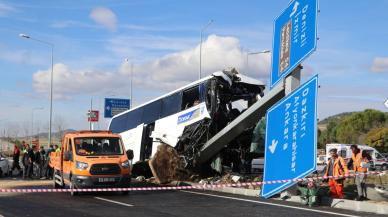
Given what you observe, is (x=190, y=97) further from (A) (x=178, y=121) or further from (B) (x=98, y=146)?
(B) (x=98, y=146)

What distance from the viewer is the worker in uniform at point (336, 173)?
560 inches

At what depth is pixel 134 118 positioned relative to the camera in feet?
80.6

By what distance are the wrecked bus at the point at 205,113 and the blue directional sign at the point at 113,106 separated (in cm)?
2166

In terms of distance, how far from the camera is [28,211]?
12.3 meters

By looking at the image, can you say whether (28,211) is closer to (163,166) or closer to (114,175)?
(114,175)

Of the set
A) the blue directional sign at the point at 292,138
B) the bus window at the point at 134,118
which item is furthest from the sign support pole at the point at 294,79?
the bus window at the point at 134,118

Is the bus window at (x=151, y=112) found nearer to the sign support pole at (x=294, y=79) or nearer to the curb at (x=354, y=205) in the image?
the sign support pole at (x=294, y=79)

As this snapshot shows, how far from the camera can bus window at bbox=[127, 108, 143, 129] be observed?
944 inches

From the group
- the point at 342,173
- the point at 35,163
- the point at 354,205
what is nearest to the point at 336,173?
the point at 342,173

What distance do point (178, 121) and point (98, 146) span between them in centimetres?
432

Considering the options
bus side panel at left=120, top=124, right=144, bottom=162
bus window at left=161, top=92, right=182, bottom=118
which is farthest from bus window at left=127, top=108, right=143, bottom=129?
bus window at left=161, top=92, right=182, bottom=118

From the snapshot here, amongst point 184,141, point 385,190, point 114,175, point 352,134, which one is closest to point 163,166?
point 184,141

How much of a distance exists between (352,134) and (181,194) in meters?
69.2

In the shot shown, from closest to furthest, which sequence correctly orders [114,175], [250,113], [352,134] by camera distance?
[114,175] → [250,113] → [352,134]
